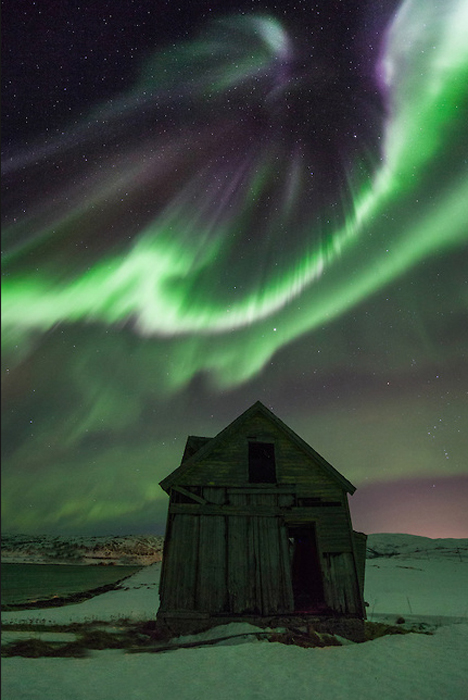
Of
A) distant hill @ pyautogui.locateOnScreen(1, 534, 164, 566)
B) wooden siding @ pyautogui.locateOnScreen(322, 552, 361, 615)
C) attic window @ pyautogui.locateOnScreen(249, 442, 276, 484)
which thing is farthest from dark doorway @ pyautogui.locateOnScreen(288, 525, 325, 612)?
distant hill @ pyautogui.locateOnScreen(1, 534, 164, 566)

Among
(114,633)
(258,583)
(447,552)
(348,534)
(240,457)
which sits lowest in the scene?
(447,552)

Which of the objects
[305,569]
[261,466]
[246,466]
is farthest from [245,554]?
[305,569]

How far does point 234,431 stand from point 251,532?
361cm

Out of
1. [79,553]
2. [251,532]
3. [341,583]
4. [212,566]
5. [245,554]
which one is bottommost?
[79,553]

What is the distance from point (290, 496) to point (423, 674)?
259 inches

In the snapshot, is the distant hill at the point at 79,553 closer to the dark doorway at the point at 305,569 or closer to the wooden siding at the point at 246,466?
the dark doorway at the point at 305,569

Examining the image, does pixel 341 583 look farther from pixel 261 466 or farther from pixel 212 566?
pixel 261 466

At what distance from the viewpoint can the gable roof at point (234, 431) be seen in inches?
606

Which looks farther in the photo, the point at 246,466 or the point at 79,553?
the point at 79,553

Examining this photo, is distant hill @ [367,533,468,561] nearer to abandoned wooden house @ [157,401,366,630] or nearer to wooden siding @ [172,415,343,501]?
abandoned wooden house @ [157,401,366,630]

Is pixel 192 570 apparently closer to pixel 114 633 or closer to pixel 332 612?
pixel 114 633

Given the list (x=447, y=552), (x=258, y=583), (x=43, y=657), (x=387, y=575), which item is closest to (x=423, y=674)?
(x=258, y=583)

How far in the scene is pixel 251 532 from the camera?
15.2m

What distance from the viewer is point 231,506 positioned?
1542 cm
